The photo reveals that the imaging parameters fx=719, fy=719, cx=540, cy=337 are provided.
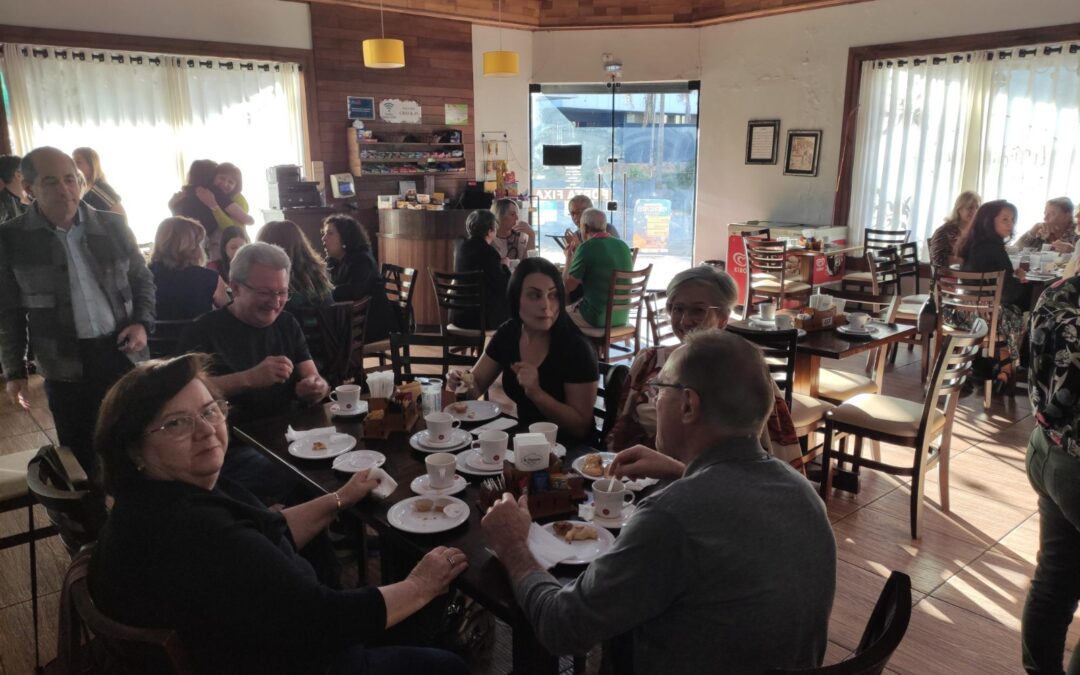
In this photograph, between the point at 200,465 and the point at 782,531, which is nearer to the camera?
the point at 782,531

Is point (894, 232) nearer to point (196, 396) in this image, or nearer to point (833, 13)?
point (833, 13)

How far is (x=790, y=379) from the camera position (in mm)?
3084

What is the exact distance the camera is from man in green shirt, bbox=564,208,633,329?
495 cm

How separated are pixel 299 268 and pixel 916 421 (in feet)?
9.67

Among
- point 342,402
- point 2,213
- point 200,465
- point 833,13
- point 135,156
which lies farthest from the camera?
point 833,13

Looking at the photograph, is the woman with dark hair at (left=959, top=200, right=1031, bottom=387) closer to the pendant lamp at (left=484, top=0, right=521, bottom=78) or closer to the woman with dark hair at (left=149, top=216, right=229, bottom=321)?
the pendant lamp at (left=484, top=0, right=521, bottom=78)

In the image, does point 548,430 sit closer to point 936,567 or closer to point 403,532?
point 403,532

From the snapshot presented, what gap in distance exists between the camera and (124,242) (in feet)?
9.58

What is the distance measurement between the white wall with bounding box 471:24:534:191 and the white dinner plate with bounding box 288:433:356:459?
21.7 ft

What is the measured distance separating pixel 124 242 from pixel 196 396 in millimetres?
1875

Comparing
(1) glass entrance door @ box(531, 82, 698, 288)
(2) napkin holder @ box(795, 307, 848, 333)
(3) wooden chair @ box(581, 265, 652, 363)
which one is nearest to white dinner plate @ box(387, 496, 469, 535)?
(2) napkin holder @ box(795, 307, 848, 333)

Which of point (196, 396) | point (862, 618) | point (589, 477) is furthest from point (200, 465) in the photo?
point (862, 618)

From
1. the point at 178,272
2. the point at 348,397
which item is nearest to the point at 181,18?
the point at 178,272

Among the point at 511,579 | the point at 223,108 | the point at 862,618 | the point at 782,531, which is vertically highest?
the point at 223,108
